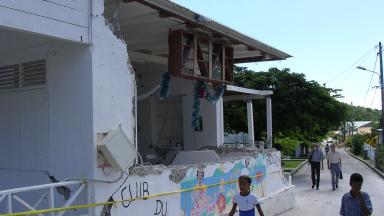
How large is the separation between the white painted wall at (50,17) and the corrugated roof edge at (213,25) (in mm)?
1162

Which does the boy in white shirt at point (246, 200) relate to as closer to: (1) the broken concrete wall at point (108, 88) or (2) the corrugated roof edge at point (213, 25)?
(1) the broken concrete wall at point (108, 88)

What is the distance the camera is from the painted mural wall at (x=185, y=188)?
6.85m

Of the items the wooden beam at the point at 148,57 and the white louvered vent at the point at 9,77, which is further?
the wooden beam at the point at 148,57

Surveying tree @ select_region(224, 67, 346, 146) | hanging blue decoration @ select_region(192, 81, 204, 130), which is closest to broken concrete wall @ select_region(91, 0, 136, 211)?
hanging blue decoration @ select_region(192, 81, 204, 130)

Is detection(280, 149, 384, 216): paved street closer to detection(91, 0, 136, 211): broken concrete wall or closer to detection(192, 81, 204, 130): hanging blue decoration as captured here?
detection(192, 81, 204, 130): hanging blue decoration

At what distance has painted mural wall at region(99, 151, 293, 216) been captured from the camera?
270 inches

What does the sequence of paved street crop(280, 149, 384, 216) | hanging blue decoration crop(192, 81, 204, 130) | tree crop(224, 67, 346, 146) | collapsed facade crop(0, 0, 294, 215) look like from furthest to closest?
tree crop(224, 67, 346, 146) → paved street crop(280, 149, 384, 216) → hanging blue decoration crop(192, 81, 204, 130) → collapsed facade crop(0, 0, 294, 215)

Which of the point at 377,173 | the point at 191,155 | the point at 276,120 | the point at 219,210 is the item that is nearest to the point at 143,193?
the point at 219,210

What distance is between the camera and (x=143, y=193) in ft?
23.2

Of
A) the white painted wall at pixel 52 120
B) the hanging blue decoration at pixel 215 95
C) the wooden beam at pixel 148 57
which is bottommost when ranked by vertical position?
the white painted wall at pixel 52 120

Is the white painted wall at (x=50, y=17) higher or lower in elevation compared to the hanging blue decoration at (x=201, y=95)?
higher

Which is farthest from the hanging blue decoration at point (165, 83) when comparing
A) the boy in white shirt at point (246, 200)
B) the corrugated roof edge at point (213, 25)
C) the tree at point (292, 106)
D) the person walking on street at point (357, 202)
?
the tree at point (292, 106)

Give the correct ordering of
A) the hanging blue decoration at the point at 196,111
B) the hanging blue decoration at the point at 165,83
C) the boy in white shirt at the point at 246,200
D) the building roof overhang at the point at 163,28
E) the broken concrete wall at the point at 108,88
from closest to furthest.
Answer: the broken concrete wall at the point at 108,88
the boy in white shirt at the point at 246,200
the building roof overhang at the point at 163,28
the hanging blue decoration at the point at 165,83
the hanging blue decoration at the point at 196,111

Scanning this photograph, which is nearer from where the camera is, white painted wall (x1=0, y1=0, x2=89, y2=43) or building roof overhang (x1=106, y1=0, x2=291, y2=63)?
white painted wall (x1=0, y1=0, x2=89, y2=43)
